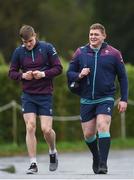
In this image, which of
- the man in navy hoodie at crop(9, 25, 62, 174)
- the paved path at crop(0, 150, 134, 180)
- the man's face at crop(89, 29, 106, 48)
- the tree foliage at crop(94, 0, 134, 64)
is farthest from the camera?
the tree foliage at crop(94, 0, 134, 64)

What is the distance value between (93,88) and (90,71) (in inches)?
9.6

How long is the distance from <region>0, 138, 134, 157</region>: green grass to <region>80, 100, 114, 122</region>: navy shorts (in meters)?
9.33

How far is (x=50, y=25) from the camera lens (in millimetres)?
65812

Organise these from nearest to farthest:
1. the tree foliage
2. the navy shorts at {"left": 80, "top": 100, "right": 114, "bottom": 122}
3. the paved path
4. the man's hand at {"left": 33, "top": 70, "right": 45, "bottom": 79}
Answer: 1. the navy shorts at {"left": 80, "top": 100, "right": 114, "bottom": 122}
2. the man's hand at {"left": 33, "top": 70, "right": 45, "bottom": 79}
3. the paved path
4. the tree foliage

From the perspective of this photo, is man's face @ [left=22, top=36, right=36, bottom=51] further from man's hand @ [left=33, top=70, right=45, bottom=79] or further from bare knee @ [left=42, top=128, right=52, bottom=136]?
bare knee @ [left=42, top=128, right=52, bottom=136]

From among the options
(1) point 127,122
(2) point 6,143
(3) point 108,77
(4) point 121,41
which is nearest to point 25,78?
(3) point 108,77

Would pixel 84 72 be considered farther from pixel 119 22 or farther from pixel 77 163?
pixel 119 22

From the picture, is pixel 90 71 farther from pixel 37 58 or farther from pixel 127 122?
pixel 127 122

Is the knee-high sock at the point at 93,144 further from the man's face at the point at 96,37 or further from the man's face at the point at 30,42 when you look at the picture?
the man's face at the point at 30,42

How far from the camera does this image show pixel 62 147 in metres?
23.7

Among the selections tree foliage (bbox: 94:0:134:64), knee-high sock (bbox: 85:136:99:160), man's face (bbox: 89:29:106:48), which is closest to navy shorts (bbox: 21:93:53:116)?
knee-high sock (bbox: 85:136:99:160)

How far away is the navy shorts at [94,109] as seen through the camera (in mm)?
13023

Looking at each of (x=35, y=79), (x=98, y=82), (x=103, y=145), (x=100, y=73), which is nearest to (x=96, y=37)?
(x=100, y=73)

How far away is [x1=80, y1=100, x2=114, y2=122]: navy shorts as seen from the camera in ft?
42.7
